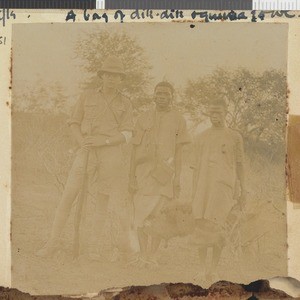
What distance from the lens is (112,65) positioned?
3.46 m

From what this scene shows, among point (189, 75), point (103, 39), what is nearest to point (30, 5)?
point (103, 39)

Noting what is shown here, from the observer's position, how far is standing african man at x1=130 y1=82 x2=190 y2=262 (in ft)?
11.4

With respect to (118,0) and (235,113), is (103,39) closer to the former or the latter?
(118,0)

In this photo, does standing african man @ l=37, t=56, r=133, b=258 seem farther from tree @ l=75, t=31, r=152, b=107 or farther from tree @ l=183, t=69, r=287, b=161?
tree @ l=183, t=69, r=287, b=161

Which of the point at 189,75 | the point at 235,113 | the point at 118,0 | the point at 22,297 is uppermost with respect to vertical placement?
the point at 118,0

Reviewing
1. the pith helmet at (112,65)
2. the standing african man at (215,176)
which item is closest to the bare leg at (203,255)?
the standing african man at (215,176)

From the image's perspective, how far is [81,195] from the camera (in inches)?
137

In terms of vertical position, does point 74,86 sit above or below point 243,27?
below

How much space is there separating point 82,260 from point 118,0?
5.26ft

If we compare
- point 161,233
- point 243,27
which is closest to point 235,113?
point 243,27

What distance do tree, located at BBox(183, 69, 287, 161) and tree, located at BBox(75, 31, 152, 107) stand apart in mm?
279

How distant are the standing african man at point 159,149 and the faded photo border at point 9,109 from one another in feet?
1.77

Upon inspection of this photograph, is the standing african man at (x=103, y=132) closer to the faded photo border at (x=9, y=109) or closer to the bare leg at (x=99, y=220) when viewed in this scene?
the bare leg at (x=99, y=220)

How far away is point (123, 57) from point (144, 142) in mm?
530
